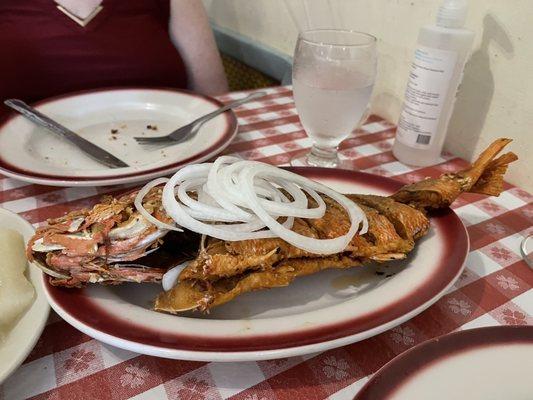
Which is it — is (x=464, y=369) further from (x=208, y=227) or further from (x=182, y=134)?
(x=182, y=134)

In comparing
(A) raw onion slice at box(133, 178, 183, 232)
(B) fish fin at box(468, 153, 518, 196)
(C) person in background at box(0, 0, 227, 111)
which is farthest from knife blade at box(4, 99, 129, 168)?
(B) fish fin at box(468, 153, 518, 196)

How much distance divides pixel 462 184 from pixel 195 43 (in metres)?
1.35

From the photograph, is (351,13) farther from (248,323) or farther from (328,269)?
(248,323)

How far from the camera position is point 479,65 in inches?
38.4

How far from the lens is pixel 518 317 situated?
60 centimetres

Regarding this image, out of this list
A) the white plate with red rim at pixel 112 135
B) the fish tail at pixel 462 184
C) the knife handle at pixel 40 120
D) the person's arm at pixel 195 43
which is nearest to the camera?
the fish tail at pixel 462 184

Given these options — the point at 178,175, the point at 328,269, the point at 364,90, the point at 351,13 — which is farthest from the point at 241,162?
the point at 351,13

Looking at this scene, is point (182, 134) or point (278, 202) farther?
point (182, 134)

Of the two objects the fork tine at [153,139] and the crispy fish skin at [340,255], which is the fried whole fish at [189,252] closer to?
the crispy fish skin at [340,255]

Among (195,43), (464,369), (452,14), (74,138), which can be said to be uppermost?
(452,14)

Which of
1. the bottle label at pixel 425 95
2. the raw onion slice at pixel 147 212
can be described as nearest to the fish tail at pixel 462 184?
the bottle label at pixel 425 95

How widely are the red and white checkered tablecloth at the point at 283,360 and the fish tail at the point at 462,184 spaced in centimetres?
10

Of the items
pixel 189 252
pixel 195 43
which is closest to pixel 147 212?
pixel 189 252

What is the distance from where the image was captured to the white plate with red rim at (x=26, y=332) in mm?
458
